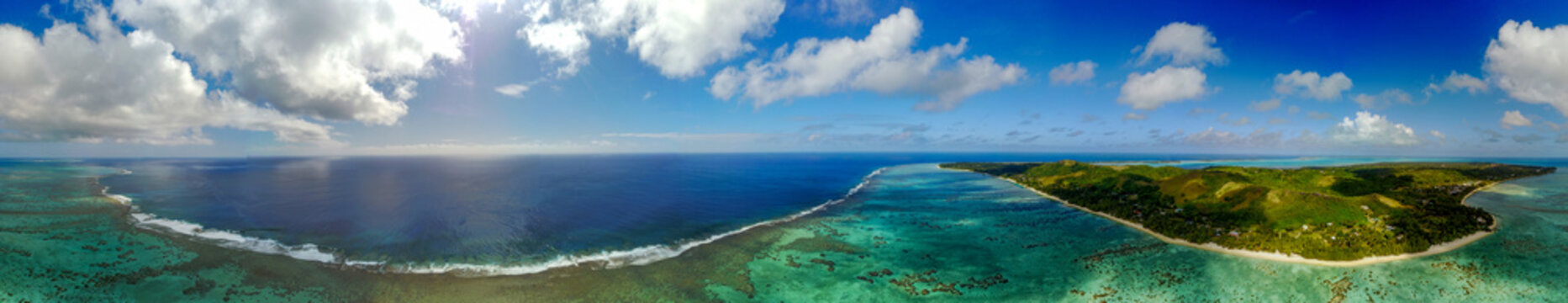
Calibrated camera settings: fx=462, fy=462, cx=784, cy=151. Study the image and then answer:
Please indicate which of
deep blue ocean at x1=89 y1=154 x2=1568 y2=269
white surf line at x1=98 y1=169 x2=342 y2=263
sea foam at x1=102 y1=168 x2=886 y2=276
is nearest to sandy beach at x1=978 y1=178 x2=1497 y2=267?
sea foam at x1=102 y1=168 x2=886 y2=276

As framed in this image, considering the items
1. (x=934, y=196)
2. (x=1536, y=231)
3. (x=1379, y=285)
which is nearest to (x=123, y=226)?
(x=934, y=196)

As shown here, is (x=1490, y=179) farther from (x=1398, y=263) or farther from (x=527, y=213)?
(x=527, y=213)

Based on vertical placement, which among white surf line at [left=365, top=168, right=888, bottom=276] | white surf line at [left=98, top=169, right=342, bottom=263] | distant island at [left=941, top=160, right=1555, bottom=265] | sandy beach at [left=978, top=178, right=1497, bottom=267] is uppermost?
distant island at [left=941, top=160, right=1555, bottom=265]

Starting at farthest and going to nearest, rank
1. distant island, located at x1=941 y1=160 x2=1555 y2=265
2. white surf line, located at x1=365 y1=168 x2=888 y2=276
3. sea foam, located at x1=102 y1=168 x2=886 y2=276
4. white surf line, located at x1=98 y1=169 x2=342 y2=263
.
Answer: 1. white surf line, located at x1=98 y1=169 x2=342 y2=263
2. distant island, located at x1=941 y1=160 x2=1555 y2=265
3. sea foam, located at x1=102 y1=168 x2=886 y2=276
4. white surf line, located at x1=365 y1=168 x2=888 y2=276

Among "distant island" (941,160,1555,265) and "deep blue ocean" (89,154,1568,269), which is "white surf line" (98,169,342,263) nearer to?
"deep blue ocean" (89,154,1568,269)

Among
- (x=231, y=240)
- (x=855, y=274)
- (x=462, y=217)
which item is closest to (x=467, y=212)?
(x=462, y=217)

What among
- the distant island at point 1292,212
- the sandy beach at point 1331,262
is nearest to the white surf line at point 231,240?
the sandy beach at point 1331,262

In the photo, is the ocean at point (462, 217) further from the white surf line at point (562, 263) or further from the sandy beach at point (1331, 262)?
the sandy beach at point (1331, 262)

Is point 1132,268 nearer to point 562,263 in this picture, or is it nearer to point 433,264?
point 562,263
